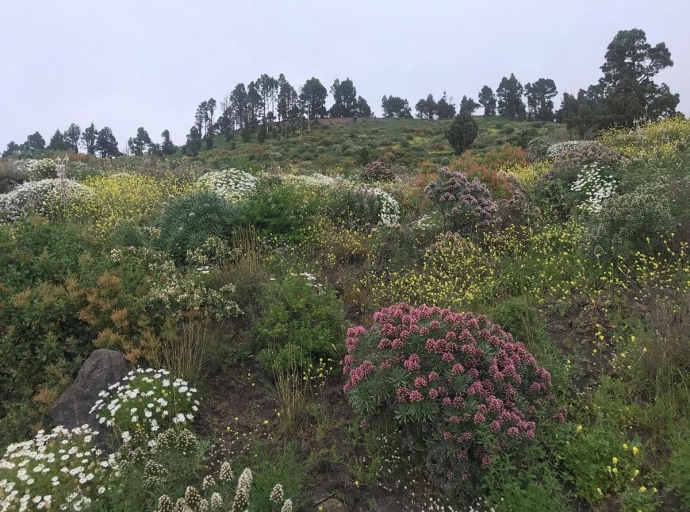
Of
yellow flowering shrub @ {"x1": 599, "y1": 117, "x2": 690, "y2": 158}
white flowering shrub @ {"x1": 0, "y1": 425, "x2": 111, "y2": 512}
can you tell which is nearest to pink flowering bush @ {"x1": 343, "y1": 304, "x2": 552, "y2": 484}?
white flowering shrub @ {"x1": 0, "y1": 425, "x2": 111, "y2": 512}

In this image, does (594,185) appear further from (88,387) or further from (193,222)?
(88,387)

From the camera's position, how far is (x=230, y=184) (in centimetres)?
966

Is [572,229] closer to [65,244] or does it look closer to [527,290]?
[527,290]

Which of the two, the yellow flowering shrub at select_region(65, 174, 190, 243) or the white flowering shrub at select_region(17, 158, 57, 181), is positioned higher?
the white flowering shrub at select_region(17, 158, 57, 181)

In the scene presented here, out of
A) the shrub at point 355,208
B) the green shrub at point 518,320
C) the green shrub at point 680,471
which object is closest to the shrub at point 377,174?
the shrub at point 355,208

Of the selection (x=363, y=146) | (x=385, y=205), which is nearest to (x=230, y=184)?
(x=385, y=205)

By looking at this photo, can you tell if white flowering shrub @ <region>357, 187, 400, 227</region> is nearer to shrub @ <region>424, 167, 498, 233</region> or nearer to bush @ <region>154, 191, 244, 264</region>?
shrub @ <region>424, 167, 498, 233</region>

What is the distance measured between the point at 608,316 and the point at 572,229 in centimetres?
231

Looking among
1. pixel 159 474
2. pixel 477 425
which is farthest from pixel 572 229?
pixel 159 474

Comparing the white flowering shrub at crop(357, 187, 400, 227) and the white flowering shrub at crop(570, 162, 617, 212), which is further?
the white flowering shrub at crop(357, 187, 400, 227)

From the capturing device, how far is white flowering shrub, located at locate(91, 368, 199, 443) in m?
3.32

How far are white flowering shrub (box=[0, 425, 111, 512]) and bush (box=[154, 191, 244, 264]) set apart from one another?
3259 millimetres

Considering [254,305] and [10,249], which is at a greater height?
[10,249]

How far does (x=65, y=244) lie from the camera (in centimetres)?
504
